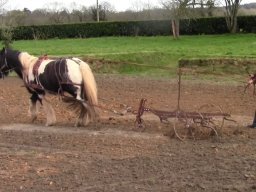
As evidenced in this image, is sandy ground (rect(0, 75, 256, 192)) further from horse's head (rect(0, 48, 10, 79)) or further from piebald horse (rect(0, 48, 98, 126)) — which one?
horse's head (rect(0, 48, 10, 79))

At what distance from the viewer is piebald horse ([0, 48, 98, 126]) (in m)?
10.4

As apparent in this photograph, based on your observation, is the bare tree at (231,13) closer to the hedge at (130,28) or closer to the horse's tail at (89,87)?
the hedge at (130,28)

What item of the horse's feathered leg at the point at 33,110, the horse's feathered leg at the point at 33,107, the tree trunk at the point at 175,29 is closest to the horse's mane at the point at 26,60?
the horse's feathered leg at the point at 33,107

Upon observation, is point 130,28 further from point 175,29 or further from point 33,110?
point 33,110

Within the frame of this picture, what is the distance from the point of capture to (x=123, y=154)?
27.7ft

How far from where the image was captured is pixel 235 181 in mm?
6742

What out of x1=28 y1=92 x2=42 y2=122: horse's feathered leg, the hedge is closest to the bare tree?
the hedge

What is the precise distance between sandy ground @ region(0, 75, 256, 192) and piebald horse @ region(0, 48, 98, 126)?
1.47ft

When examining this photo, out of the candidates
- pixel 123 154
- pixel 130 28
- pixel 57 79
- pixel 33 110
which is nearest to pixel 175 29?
pixel 130 28

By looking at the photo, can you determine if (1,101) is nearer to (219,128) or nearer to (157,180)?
(219,128)

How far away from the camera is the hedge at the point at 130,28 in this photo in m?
40.2

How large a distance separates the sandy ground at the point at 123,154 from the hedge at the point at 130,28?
27546 mm

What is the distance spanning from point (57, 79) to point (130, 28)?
33.6 meters

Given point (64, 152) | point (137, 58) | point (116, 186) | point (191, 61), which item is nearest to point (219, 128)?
point (64, 152)
